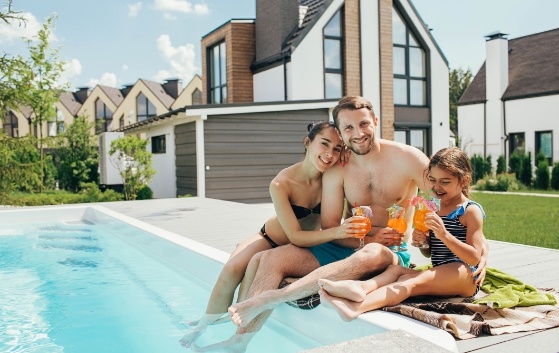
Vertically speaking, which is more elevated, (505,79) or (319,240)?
(505,79)

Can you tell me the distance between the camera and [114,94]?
44.3 metres

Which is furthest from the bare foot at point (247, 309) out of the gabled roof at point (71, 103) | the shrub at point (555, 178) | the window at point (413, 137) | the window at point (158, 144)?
the gabled roof at point (71, 103)

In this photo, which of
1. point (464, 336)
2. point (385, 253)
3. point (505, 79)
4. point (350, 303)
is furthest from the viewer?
point (505, 79)

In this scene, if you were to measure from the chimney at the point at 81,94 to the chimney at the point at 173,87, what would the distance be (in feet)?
32.4

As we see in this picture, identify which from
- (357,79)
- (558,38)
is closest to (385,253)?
(357,79)

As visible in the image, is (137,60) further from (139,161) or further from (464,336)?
(464,336)

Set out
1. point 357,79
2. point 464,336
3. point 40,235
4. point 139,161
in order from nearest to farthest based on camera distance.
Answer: point 464,336 < point 40,235 < point 139,161 < point 357,79

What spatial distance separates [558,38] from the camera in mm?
26141

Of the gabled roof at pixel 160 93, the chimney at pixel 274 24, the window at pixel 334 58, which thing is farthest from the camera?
the gabled roof at pixel 160 93

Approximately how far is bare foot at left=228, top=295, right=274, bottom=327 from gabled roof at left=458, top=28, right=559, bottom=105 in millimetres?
23711

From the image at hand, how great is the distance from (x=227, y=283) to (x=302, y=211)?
0.73 metres

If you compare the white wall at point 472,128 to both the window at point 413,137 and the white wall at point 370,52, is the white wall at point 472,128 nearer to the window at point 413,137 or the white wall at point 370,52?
the window at point 413,137

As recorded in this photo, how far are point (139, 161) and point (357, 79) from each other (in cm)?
825

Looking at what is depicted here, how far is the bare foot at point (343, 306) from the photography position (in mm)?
2844
